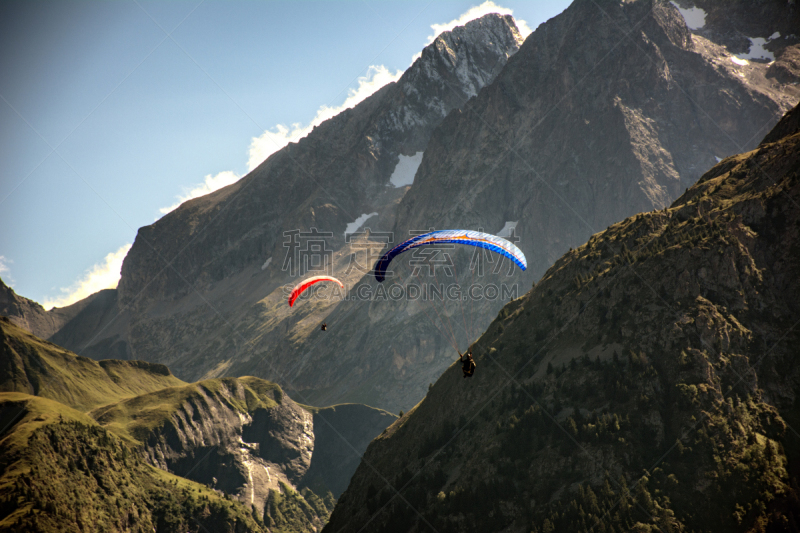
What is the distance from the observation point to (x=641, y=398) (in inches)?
2405

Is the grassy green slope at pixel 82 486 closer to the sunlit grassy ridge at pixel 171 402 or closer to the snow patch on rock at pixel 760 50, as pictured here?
the sunlit grassy ridge at pixel 171 402

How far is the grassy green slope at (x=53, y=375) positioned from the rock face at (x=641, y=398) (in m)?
117

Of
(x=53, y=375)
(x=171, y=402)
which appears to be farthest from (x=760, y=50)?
(x=53, y=375)

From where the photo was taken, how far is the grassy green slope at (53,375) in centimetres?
15662

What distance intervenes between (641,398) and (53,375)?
166972 mm

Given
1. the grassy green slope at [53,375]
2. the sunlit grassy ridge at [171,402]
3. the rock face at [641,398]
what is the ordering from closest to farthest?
the rock face at [641,398], the sunlit grassy ridge at [171,402], the grassy green slope at [53,375]

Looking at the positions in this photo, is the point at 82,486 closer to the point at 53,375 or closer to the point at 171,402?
the point at 171,402

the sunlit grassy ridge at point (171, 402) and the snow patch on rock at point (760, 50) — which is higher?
the sunlit grassy ridge at point (171, 402)

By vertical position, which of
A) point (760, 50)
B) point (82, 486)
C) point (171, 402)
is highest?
point (171, 402)

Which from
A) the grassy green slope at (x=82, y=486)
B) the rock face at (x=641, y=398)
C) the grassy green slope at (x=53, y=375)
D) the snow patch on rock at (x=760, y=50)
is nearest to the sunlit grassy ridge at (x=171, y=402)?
the grassy green slope at (x=53, y=375)

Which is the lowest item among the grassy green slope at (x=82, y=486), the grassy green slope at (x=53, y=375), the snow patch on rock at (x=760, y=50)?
the snow patch on rock at (x=760, y=50)

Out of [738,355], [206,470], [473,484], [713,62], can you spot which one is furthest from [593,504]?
→ [713,62]

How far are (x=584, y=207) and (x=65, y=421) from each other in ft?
540

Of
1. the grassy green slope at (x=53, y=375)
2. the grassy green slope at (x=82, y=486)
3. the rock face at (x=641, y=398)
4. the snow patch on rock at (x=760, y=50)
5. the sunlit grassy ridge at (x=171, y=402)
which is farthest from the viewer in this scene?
the snow patch on rock at (x=760, y=50)
